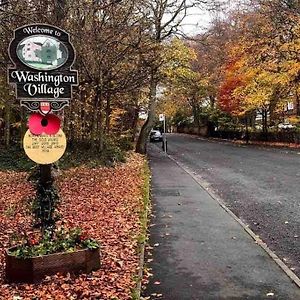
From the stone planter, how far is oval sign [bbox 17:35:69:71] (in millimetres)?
2663

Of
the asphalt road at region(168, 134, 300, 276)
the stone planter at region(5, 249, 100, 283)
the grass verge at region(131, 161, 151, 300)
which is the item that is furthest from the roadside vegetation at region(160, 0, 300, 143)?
the stone planter at region(5, 249, 100, 283)

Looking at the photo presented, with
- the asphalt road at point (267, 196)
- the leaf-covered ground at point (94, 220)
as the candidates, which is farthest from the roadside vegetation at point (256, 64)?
the leaf-covered ground at point (94, 220)

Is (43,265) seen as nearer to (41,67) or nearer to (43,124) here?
(43,124)

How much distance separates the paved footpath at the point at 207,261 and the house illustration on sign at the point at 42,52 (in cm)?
331

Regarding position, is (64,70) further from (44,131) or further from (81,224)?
(81,224)

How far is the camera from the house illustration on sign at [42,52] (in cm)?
664

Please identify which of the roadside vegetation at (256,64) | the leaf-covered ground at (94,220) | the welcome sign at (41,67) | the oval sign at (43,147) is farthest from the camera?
the roadside vegetation at (256,64)

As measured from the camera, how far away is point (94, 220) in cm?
977

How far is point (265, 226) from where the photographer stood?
9.30 metres

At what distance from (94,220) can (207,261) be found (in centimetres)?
350

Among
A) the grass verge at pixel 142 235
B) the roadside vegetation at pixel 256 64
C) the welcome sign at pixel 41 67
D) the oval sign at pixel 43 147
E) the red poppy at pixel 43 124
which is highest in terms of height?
the roadside vegetation at pixel 256 64

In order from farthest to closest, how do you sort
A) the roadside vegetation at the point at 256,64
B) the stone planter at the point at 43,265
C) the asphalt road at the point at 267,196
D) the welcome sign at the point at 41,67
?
1. the roadside vegetation at the point at 256,64
2. the asphalt road at the point at 267,196
3. the welcome sign at the point at 41,67
4. the stone planter at the point at 43,265

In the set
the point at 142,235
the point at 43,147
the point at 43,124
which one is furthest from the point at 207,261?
the point at 43,124

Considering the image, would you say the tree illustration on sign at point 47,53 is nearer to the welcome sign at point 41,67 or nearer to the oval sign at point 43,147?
the welcome sign at point 41,67
